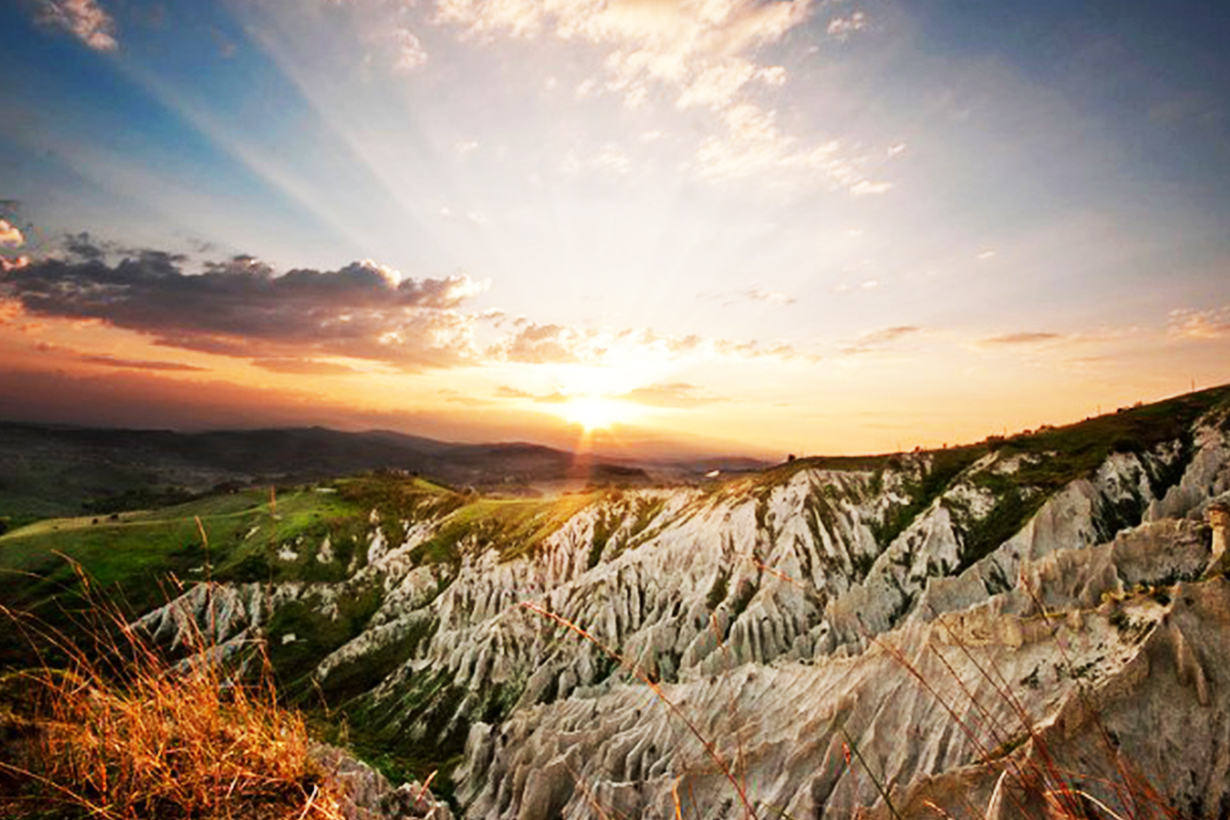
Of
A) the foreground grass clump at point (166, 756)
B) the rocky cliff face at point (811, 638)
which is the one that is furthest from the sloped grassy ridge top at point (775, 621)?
the foreground grass clump at point (166, 756)

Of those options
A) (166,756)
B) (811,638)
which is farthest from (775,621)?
(166,756)

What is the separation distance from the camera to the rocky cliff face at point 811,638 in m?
17.9

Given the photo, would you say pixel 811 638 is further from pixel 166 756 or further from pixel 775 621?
pixel 166 756

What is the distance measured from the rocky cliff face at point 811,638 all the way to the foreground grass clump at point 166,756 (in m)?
0.70

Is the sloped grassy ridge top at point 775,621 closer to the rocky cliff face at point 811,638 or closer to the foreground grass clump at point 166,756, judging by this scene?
the rocky cliff face at point 811,638

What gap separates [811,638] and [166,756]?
52.5 meters

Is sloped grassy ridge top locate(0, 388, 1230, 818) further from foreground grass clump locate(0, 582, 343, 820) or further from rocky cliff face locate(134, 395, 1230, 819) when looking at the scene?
foreground grass clump locate(0, 582, 343, 820)

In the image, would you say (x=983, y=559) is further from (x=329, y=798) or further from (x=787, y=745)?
(x=329, y=798)

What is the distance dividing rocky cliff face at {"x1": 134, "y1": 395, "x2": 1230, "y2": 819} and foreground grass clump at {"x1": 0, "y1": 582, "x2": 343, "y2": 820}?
2.28ft

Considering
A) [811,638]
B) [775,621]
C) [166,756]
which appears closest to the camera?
[166,756]

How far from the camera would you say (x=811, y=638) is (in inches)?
1989

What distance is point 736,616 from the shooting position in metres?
56.3

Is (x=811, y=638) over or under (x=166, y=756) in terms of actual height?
under

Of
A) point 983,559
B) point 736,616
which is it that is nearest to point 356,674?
point 736,616
